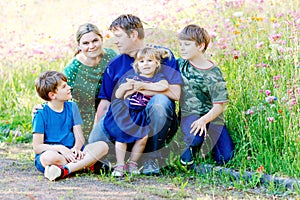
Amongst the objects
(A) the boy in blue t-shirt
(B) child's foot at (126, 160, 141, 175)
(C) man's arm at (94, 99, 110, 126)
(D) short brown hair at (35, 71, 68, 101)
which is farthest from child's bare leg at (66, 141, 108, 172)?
(D) short brown hair at (35, 71, 68, 101)

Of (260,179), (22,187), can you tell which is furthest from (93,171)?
(260,179)

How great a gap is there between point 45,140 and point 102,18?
152 inches

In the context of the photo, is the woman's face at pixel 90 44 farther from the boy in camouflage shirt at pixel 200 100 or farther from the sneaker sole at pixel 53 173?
the sneaker sole at pixel 53 173

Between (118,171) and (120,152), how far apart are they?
17cm

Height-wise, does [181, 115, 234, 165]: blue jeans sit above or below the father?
below

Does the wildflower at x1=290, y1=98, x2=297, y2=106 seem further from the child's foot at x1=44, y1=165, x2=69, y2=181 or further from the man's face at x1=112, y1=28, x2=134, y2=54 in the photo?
the child's foot at x1=44, y1=165, x2=69, y2=181

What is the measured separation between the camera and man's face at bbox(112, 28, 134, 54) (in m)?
4.39

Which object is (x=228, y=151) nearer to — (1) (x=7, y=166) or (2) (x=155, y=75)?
(2) (x=155, y=75)

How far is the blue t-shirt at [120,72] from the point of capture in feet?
14.4

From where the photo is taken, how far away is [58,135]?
442 centimetres

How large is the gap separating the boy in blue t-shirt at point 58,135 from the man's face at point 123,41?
0.57 metres

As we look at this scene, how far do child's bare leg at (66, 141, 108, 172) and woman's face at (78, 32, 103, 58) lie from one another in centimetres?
91

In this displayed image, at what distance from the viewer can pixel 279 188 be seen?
12.6 ft

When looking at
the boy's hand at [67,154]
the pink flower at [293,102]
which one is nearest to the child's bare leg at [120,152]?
the boy's hand at [67,154]
